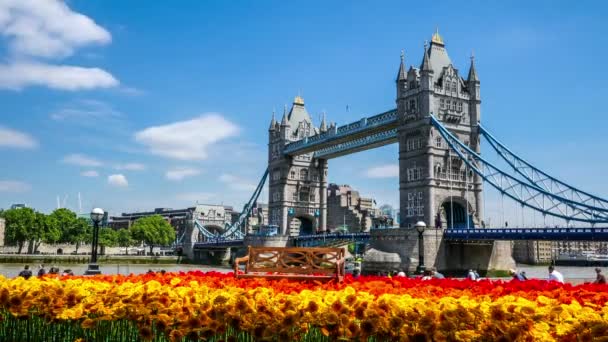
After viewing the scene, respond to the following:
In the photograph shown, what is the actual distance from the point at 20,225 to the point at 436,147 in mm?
66002

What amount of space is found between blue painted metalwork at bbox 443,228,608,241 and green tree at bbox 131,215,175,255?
7411 cm

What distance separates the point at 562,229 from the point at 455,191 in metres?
12.1

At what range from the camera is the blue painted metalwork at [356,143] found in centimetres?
5756

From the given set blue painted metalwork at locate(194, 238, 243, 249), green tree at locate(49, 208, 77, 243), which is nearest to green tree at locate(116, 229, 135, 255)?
green tree at locate(49, 208, 77, 243)

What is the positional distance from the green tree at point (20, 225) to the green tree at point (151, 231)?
73.7 feet

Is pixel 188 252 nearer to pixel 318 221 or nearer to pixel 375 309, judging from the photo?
pixel 318 221

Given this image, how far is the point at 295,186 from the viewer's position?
76938 millimetres

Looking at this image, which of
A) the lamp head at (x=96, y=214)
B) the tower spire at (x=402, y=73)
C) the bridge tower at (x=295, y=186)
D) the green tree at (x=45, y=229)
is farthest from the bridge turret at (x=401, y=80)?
the green tree at (x=45, y=229)

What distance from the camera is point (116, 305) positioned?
6.00m

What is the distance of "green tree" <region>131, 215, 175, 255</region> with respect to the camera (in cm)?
10625

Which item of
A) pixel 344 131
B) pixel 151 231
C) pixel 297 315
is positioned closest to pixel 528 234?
pixel 344 131

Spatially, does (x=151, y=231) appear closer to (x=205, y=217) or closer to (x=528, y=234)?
(x=205, y=217)

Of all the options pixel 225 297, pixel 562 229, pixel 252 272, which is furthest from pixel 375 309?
pixel 562 229

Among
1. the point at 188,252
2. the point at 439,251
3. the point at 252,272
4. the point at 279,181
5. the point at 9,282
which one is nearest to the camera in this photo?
the point at 9,282
